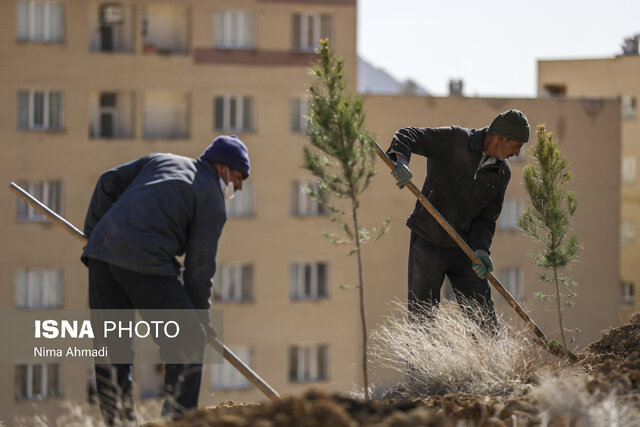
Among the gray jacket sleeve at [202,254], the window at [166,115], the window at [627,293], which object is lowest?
the window at [627,293]

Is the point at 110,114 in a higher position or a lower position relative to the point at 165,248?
higher

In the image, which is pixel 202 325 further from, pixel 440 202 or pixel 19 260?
pixel 19 260

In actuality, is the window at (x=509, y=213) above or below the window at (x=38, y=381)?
above

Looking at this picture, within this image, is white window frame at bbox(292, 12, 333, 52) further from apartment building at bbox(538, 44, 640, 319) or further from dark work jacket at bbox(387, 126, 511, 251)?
dark work jacket at bbox(387, 126, 511, 251)

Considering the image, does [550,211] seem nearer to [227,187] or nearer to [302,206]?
[227,187]

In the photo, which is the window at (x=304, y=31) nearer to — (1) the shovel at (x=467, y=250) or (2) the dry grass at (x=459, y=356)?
(1) the shovel at (x=467, y=250)

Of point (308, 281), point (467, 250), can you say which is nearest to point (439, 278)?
point (467, 250)

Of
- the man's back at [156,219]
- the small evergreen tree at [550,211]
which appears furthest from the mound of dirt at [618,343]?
the man's back at [156,219]

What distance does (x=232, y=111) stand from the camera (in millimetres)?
34688

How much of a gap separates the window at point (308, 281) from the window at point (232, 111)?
15.5 feet

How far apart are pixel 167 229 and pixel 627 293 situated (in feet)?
148

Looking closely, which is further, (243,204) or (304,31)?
(243,204)

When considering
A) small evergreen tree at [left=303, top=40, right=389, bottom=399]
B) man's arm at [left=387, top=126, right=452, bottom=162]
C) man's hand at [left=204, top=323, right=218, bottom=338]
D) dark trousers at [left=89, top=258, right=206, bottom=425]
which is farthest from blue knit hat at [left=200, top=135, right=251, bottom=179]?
man's arm at [left=387, top=126, right=452, bottom=162]

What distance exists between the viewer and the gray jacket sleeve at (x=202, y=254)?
6293 mm
